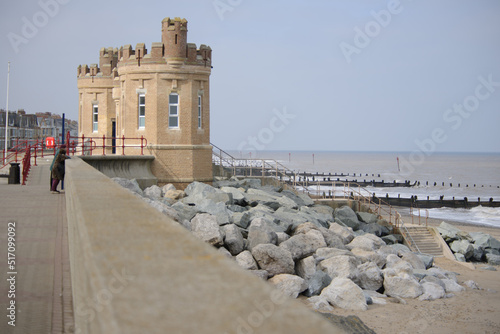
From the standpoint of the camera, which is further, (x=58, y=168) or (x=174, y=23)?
(x=174, y=23)

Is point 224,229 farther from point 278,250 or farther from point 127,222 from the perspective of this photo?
point 127,222

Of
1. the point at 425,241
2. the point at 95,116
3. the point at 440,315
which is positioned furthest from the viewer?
the point at 95,116

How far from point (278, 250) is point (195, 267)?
11.8m

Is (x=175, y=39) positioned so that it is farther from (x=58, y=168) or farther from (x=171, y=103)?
(x=58, y=168)

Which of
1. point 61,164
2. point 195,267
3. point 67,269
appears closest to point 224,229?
point 61,164

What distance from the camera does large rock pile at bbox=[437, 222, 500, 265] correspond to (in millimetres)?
24719

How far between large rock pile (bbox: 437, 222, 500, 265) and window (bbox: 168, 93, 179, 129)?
45.7ft

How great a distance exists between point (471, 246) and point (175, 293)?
25446 millimetres

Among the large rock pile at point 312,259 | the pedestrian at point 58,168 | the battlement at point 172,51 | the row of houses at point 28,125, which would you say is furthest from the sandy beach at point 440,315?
the row of houses at point 28,125

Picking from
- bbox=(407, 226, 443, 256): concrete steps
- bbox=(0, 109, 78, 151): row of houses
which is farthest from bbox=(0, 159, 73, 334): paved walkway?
bbox=(0, 109, 78, 151): row of houses

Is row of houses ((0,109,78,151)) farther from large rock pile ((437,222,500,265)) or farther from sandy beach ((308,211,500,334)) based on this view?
sandy beach ((308,211,500,334))

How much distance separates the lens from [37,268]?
8.05 metres

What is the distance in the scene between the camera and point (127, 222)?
3.70 meters

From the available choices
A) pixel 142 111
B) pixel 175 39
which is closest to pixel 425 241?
pixel 142 111
